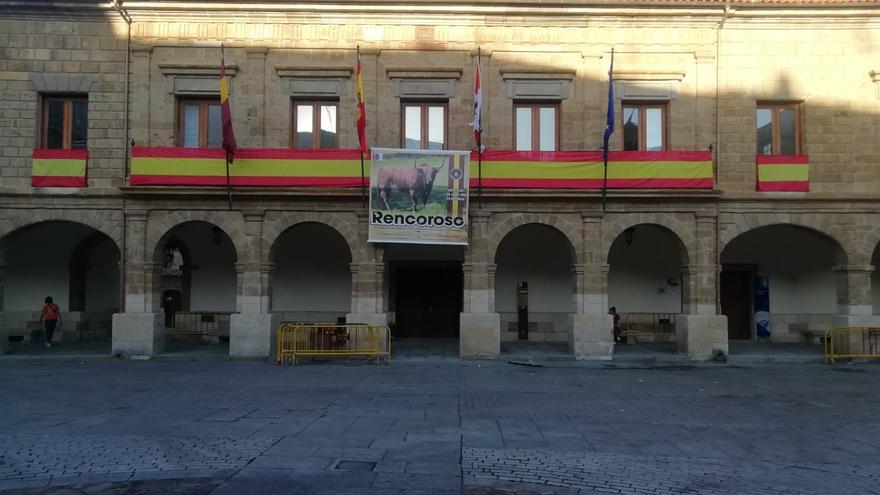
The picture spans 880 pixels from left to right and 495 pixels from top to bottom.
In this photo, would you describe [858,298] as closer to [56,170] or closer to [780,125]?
[780,125]

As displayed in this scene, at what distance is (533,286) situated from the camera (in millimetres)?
19906

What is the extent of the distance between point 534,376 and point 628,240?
6349 millimetres

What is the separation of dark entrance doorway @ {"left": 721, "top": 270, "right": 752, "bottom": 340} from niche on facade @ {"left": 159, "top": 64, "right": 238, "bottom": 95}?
54.0 feet

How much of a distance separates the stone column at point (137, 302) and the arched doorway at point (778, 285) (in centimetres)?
1718

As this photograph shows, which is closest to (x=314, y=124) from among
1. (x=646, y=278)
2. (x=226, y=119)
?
(x=226, y=119)

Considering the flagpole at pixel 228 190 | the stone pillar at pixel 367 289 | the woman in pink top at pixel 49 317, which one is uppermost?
the flagpole at pixel 228 190

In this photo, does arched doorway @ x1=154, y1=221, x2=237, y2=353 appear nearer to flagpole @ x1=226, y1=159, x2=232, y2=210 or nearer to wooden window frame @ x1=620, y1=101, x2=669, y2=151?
flagpole @ x1=226, y1=159, x2=232, y2=210

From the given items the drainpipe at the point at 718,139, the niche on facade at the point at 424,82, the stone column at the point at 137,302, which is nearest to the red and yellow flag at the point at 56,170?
the stone column at the point at 137,302

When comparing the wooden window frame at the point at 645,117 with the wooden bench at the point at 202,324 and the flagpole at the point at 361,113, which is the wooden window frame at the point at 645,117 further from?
the wooden bench at the point at 202,324

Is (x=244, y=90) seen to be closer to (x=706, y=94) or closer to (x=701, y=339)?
(x=706, y=94)

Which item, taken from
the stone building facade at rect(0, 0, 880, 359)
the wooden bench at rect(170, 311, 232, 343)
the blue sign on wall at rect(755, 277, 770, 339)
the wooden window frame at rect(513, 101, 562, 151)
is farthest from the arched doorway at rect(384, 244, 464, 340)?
the blue sign on wall at rect(755, 277, 770, 339)

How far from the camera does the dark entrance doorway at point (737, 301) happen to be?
20.4 m

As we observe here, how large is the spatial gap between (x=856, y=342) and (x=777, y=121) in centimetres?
633

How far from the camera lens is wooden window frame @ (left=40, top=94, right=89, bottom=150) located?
17188 millimetres
